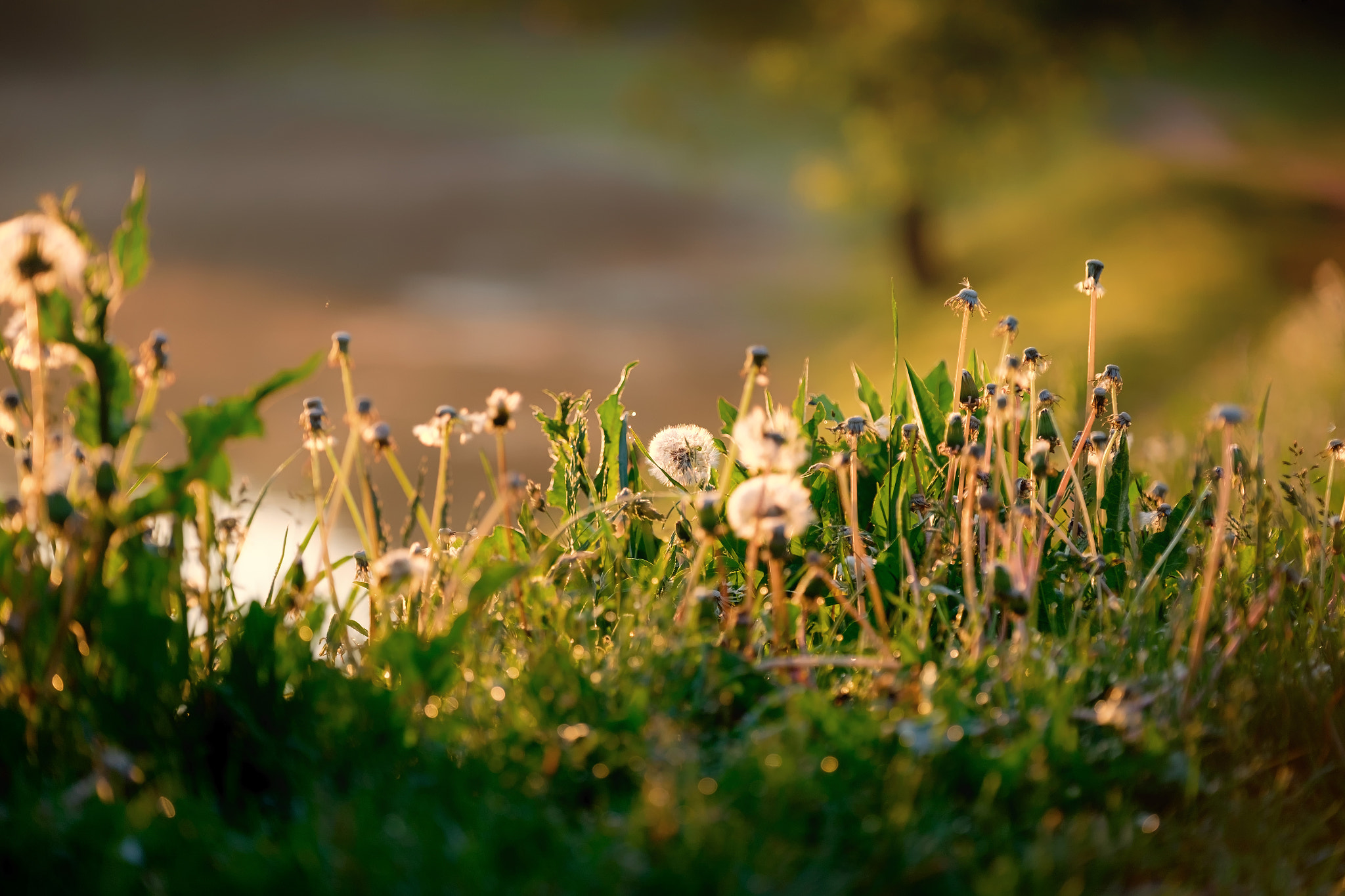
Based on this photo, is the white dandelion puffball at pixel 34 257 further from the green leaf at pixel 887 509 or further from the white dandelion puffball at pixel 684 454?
the green leaf at pixel 887 509

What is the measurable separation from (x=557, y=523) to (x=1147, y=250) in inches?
852

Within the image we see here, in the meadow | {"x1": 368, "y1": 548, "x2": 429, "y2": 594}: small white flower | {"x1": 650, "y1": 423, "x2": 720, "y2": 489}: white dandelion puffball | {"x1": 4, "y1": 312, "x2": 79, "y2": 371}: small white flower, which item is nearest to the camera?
the meadow

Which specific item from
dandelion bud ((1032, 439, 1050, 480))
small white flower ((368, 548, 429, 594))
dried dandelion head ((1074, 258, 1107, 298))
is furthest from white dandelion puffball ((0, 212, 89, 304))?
dried dandelion head ((1074, 258, 1107, 298))

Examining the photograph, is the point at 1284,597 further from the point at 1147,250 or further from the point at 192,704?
the point at 1147,250

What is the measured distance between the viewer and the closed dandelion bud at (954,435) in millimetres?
2371

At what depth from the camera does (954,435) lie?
94.1 inches

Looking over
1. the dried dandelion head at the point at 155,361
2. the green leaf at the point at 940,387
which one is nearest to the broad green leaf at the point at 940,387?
the green leaf at the point at 940,387

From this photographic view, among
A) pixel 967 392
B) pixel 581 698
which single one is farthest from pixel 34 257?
pixel 967 392

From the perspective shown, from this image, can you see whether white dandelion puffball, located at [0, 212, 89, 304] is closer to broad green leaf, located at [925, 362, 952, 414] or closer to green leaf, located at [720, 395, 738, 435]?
green leaf, located at [720, 395, 738, 435]

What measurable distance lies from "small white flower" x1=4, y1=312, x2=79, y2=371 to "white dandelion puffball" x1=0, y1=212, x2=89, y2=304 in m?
0.17

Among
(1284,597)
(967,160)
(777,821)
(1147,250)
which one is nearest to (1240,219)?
(1147,250)

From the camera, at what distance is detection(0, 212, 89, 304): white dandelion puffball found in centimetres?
168

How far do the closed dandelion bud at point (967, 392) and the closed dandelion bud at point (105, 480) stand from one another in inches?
72.4

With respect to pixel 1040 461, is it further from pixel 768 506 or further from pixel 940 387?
pixel 940 387
